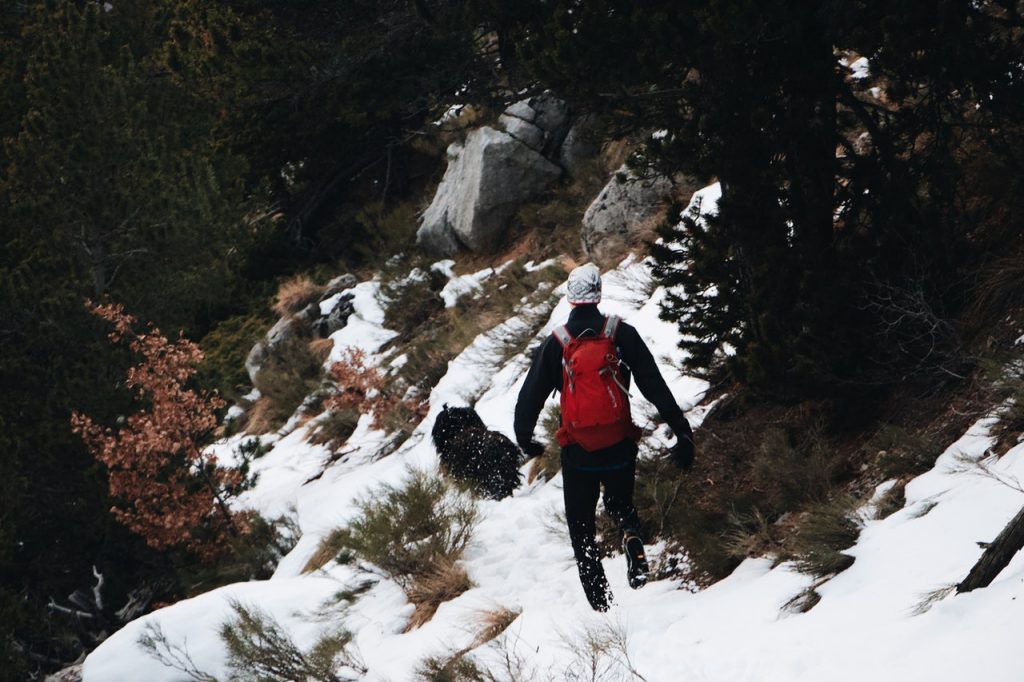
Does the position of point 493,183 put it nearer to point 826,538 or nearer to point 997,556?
point 826,538

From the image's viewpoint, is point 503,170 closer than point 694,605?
No

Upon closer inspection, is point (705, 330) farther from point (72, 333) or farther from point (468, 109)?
point (468, 109)

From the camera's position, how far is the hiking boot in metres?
5.09

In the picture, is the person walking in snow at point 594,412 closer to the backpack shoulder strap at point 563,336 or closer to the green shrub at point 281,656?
the backpack shoulder strap at point 563,336

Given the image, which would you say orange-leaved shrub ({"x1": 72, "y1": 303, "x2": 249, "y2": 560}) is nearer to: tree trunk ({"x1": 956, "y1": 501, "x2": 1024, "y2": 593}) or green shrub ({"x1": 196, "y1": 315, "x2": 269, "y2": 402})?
green shrub ({"x1": 196, "y1": 315, "x2": 269, "y2": 402})

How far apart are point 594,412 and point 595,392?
0.09 m

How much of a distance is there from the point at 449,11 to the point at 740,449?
4937 millimetres

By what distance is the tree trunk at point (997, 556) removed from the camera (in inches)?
121

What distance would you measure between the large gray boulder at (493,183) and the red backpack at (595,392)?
11.4m

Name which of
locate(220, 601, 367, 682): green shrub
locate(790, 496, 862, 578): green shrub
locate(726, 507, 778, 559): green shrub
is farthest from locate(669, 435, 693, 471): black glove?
locate(220, 601, 367, 682): green shrub

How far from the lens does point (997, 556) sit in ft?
10.5

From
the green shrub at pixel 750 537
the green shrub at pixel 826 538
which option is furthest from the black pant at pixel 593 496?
the green shrub at pixel 826 538

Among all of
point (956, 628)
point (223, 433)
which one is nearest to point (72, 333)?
point (223, 433)

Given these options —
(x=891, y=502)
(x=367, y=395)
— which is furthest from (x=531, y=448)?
(x=367, y=395)
